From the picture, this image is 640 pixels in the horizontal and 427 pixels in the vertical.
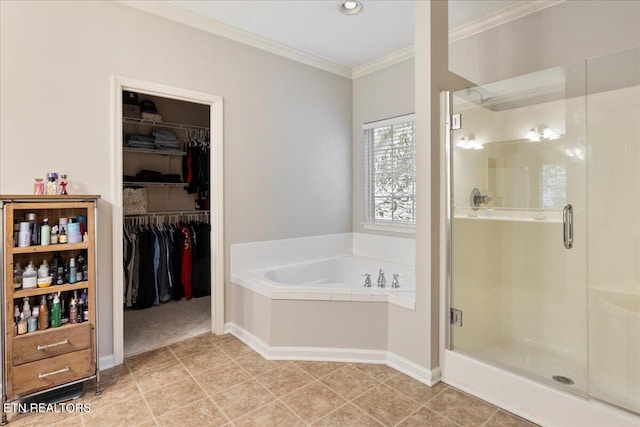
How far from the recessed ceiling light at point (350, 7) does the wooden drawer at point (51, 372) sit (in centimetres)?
294

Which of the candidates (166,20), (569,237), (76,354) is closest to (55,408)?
(76,354)

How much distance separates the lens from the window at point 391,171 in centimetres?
347

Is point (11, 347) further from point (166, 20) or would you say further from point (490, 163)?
point (490, 163)

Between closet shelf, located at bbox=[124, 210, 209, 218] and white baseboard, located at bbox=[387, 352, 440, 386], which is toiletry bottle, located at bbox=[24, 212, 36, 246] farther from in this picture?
white baseboard, located at bbox=[387, 352, 440, 386]

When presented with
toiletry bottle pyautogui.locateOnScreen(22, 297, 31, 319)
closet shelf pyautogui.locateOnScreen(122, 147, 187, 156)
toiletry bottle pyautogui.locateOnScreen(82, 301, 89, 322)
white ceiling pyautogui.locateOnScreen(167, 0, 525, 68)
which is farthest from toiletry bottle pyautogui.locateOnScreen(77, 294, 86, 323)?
white ceiling pyautogui.locateOnScreen(167, 0, 525, 68)

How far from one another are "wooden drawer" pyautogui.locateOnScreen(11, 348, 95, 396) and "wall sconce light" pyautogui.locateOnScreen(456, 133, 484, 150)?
2.71 m

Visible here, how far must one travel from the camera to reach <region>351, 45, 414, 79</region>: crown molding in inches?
132

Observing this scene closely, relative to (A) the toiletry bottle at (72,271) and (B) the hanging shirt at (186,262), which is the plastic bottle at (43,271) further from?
(B) the hanging shirt at (186,262)

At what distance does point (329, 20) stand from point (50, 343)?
298 centimetres

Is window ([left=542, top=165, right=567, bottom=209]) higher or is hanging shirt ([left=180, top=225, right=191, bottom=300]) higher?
window ([left=542, top=165, right=567, bottom=209])

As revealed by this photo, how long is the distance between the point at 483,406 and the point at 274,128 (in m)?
2.72

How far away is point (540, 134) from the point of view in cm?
232

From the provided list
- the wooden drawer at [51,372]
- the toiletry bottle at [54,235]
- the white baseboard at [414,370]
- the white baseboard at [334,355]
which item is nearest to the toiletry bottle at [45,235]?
the toiletry bottle at [54,235]

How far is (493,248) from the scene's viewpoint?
260 centimetres
